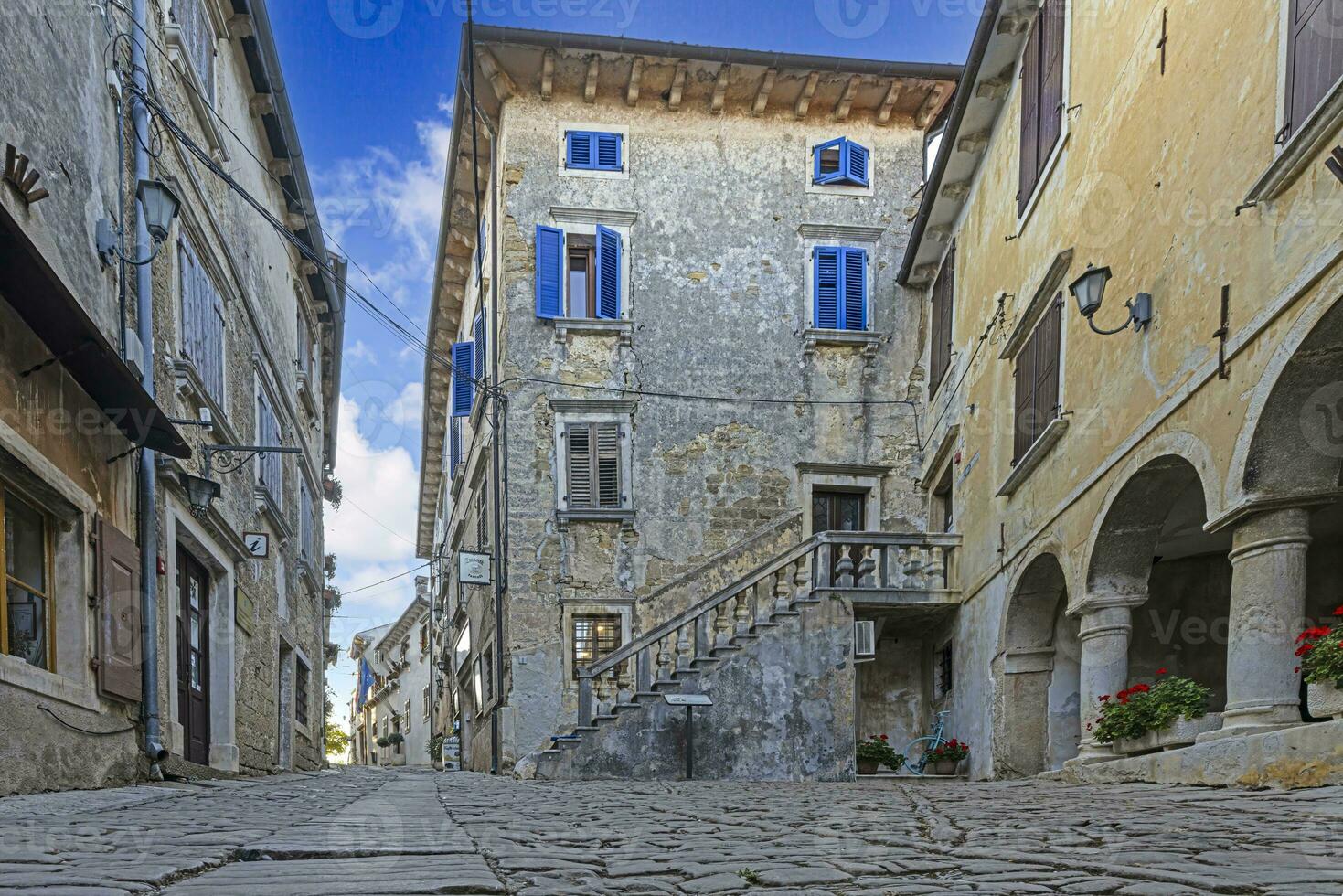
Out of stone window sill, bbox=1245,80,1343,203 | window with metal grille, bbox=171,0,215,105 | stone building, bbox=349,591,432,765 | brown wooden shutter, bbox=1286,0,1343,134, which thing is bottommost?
stone building, bbox=349,591,432,765

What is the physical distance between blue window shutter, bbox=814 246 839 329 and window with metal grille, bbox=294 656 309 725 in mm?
9668

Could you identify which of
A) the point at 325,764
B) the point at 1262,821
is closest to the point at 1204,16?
the point at 1262,821

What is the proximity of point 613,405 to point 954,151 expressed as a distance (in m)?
5.87

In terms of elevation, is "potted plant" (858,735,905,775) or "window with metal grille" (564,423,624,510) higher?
"window with metal grille" (564,423,624,510)

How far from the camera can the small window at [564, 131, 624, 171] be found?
642 inches

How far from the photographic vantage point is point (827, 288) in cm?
1672

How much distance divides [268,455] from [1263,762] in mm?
12041

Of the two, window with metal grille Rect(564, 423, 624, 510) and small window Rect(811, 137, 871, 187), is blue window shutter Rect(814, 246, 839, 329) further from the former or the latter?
window with metal grille Rect(564, 423, 624, 510)

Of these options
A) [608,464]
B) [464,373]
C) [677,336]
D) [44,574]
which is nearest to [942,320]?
[677,336]

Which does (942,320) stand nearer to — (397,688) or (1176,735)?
(1176,735)

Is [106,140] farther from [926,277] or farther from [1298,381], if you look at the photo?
[926,277]

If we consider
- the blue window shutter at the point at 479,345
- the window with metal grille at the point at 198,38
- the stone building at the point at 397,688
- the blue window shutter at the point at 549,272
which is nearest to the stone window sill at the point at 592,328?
the blue window shutter at the point at 549,272

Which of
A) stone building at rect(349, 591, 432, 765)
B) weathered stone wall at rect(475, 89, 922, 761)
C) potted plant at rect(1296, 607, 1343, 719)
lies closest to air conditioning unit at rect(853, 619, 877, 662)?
weathered stone wall at rect(475, 89, 922, 761)

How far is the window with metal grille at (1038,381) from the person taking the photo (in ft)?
33.0
